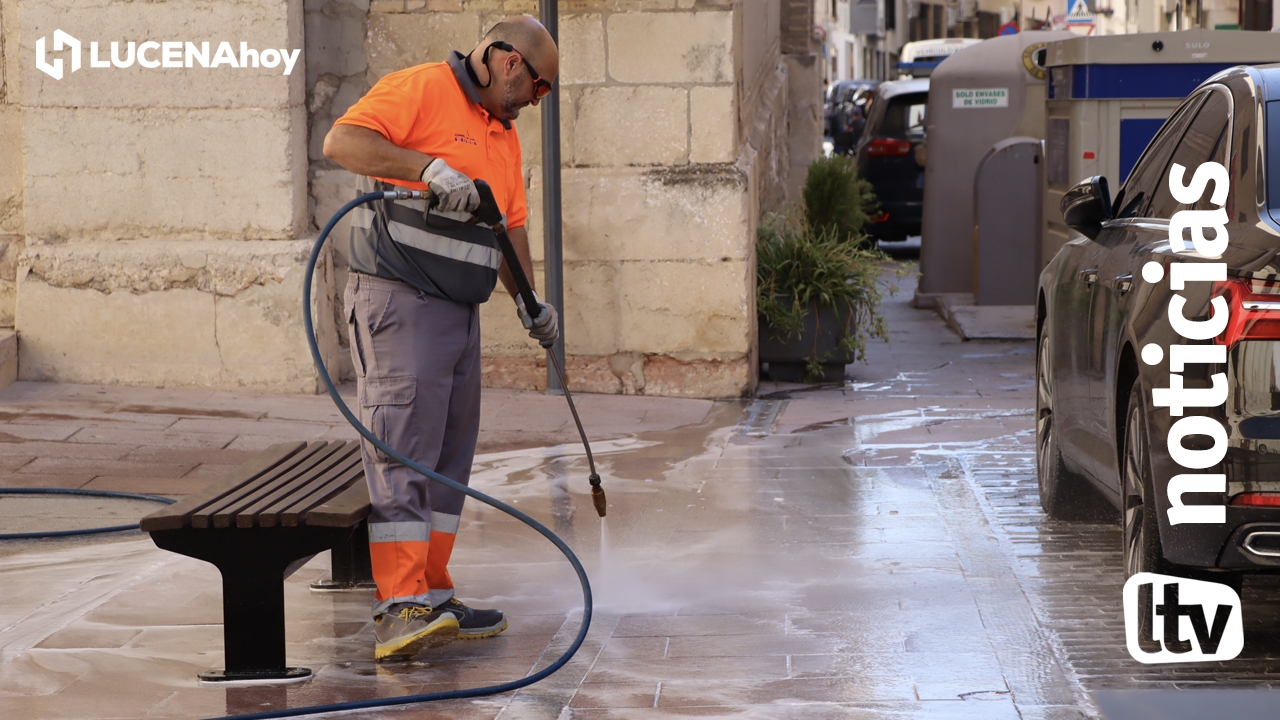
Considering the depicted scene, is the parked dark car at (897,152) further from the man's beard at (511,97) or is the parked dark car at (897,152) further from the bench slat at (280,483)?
the man's beard at (511,97)

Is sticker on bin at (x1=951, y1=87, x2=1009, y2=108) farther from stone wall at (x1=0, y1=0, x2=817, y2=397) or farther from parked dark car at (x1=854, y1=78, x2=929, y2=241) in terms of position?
stone wall at (x1=0, y1=0, x2=817, y2=397)

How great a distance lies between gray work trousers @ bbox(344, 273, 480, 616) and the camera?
4.22 metres

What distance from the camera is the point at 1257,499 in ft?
11.8

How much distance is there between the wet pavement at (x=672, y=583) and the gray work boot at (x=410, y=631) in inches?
3.1

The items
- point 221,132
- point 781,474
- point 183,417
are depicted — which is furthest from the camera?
point 221,132

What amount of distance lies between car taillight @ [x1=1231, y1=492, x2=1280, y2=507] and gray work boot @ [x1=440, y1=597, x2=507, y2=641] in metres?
2.02

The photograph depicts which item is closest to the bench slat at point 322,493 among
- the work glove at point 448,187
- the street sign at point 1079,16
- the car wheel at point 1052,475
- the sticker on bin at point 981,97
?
the work glove at point 448,187

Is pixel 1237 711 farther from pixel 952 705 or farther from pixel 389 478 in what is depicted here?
pixel 389 478

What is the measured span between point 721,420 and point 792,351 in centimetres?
137

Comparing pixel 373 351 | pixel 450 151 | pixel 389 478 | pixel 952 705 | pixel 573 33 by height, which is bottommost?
pixel 952 705

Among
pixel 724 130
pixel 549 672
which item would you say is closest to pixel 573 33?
pixel 724 130

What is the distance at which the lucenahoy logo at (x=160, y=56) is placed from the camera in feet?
27.7

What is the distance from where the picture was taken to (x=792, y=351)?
959 cm

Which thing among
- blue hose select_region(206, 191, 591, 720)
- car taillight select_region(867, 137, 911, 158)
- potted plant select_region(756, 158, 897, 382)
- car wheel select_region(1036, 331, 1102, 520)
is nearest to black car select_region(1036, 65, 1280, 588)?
car wheel select_region(1036, 331, 1102, 520)
